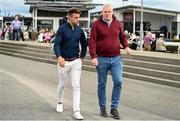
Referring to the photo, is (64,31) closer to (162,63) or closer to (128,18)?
(162,63)

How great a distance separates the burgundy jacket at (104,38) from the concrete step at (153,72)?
5.51 m

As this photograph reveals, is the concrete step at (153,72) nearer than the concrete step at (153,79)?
No

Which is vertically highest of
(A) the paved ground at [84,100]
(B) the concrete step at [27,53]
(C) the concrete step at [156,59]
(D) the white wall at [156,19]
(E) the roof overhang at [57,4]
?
(E) the roof overhang at [57,4]

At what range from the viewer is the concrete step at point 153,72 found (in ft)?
44.7

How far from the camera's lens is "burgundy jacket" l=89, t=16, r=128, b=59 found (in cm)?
825

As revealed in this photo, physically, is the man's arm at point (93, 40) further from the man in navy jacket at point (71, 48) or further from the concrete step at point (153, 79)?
the concrete step at point (153, 79)

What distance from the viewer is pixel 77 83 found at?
26.8ft

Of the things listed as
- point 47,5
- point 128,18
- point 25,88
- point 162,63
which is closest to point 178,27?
point 128,18

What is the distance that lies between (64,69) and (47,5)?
2618 inches

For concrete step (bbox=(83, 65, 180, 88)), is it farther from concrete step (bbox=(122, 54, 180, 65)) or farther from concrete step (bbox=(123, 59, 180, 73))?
concrete step (bbox=(122, 54, 180, 65))

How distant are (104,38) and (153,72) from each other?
21.4ft

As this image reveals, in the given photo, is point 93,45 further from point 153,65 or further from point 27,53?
point 27,53

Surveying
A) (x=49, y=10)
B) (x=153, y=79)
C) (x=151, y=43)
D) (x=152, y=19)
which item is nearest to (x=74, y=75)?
(x=153, y=79)

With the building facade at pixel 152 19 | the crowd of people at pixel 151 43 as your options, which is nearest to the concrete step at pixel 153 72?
the crowd of people at pixel 151 43
